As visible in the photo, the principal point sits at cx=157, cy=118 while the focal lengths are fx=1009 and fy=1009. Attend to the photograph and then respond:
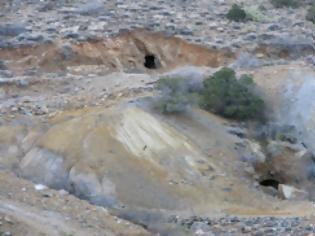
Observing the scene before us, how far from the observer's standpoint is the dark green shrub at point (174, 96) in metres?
15.2

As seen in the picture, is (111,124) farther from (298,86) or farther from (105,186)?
(298,86)

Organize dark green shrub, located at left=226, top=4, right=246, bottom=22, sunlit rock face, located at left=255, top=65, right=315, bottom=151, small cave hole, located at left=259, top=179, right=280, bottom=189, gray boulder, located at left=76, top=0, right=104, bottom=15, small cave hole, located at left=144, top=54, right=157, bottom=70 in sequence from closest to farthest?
small cave hole, located at left=259, top=179, right=280, bottom=189 → sunlit rock face, located at left=255, top=65, right=315, bottom=151 → small cave hole, located at left=144, top=54, right=157, bottom=70 → gray boulder, located at left=76, top=0, right=104, bottom=15 → dark green shrub, located at left=226, top=4, right=246, bottom=22

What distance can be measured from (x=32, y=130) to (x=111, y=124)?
45.6 inches

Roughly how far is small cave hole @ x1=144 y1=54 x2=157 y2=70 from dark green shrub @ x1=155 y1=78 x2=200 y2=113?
3.60 meters

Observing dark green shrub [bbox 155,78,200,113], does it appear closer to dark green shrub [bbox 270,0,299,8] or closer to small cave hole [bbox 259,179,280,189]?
small cave hole [bbox 259,179,280,189]

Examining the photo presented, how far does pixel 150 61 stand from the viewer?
1975cm

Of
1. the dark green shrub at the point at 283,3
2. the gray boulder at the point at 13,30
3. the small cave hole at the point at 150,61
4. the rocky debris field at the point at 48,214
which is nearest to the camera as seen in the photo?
the rocky debris field at the point at 48,214

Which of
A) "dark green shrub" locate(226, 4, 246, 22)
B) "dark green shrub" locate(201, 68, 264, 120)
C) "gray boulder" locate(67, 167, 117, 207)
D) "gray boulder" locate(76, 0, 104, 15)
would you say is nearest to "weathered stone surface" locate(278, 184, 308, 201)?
"dark green shrub" locate(201, 68, 264, 120)

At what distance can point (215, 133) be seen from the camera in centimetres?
1524

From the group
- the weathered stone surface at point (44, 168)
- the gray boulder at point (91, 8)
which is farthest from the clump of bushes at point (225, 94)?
the gray boulder at point (91, 8)

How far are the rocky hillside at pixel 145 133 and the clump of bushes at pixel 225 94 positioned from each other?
0.14 meters

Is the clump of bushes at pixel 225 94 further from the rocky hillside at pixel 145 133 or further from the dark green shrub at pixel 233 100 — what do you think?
the rocky hillside at pixel 145 133

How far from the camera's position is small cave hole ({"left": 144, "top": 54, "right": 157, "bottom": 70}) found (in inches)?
774

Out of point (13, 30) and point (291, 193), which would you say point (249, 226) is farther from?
point (13, 30)
